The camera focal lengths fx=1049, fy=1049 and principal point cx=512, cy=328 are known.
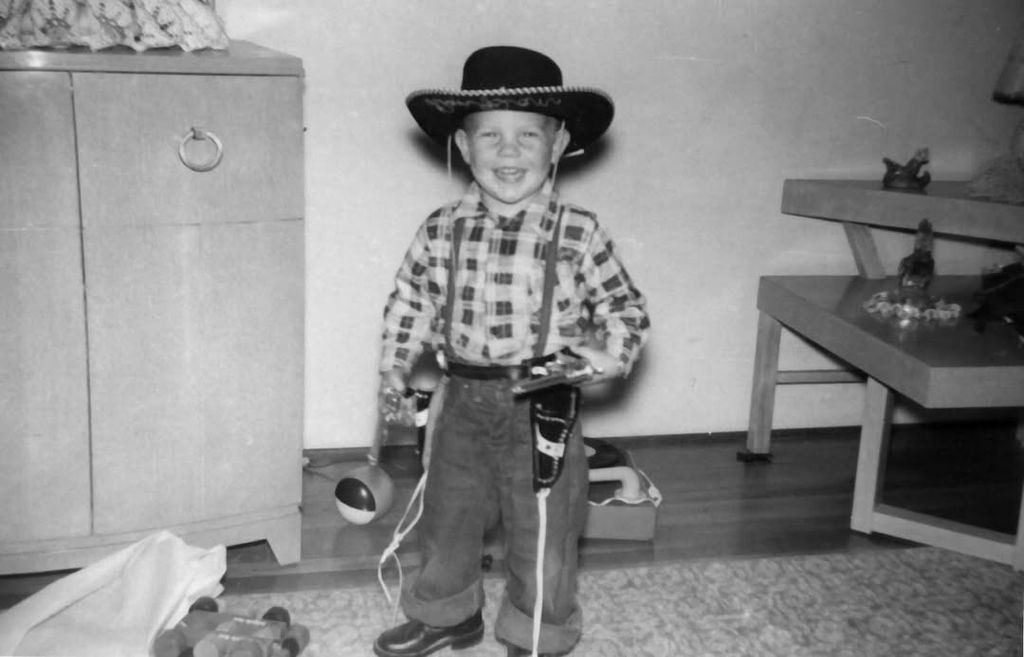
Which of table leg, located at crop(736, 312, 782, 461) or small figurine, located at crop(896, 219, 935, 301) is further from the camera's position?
table leg, located at crop(736, 312, 782, 461)

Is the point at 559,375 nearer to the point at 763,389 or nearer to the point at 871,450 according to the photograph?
the point at 871,450

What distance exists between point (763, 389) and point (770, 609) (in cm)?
83

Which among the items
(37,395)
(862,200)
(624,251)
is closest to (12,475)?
(37,395)

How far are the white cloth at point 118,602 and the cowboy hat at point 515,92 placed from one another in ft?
2.86

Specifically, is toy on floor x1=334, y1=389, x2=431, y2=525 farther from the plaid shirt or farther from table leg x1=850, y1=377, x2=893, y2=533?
table leg x1=850, y1=377, x2=893, y2=533

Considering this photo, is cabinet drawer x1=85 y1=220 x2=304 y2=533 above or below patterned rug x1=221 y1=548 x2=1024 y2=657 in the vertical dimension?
above

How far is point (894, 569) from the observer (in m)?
2.07

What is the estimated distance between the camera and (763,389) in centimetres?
263

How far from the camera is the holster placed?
1588 millimetres

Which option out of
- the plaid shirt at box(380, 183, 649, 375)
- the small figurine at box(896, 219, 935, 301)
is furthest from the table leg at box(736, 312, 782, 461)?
the plaid shirt at box(380, 183, 649, 375)

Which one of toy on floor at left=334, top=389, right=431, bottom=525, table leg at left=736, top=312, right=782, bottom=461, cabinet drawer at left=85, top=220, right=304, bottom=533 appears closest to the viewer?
cabinet drawer at left=85, top=220, right=304, bottom=533

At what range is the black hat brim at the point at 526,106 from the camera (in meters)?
1.56

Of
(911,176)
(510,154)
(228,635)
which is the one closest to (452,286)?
(510,154)

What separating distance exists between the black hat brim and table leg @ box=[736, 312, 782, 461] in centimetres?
104
